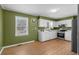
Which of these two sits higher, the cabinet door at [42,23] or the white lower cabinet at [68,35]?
the cabinet door at [42,23]

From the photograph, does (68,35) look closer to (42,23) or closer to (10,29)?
Answer: (42,23)

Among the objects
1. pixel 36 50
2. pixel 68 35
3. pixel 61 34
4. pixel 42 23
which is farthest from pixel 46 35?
pixel 36 50

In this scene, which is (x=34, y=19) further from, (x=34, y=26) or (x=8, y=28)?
(x=8, y=28)

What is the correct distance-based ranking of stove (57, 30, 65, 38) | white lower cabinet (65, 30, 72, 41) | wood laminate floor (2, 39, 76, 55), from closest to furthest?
1. wood laminate floor (2, 39, 76, 55)
2. white lower cabinet (65, 30, 72, 41)
3. stove (57, 30, 65, 38)

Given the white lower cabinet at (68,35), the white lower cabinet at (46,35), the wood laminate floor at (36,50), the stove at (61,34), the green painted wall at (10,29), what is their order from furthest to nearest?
the stove at (61,34) → the white lower cabinet at (68,35) → the white lower cabinet at (46,35) → the green painted wall at (10,29) → the wood laminate floor at (36,50)

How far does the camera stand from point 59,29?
5.35 m

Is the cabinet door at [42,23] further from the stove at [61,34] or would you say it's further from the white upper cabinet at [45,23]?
the stove at [61,34]

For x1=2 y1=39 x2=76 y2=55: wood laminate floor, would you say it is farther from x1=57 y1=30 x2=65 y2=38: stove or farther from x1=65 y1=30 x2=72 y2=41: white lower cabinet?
x1=57 y1=30 x2=65 y2=38: stove

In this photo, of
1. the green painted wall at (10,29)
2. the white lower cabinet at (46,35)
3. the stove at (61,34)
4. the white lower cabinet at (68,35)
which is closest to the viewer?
the green painted wall at (10,29)

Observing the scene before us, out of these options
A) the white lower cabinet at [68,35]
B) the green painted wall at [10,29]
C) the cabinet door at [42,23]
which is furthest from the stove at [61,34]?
the green painted wall at [10,29]

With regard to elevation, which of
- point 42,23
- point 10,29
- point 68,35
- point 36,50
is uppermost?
point 42,23

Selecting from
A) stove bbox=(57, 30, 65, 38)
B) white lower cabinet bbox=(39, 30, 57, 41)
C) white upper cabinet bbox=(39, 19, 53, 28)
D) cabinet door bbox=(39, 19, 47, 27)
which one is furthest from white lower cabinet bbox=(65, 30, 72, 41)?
cabinet door bbox=(39, 19, 47, 27)
